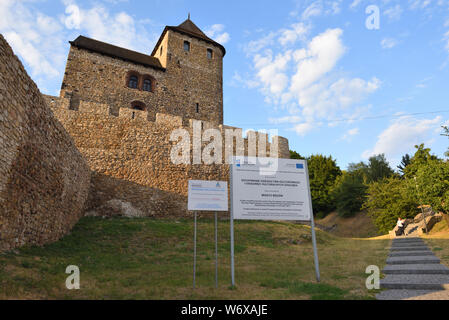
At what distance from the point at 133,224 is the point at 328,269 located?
28.1ft

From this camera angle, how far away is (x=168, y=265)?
7371 mm

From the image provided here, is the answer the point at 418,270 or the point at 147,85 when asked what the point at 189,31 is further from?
the point at 418,270

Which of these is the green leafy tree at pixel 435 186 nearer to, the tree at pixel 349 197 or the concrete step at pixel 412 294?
the concrete step at pixel 412 294

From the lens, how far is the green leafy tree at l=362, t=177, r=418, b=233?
23.8 m

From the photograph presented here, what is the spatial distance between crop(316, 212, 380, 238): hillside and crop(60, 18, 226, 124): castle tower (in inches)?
715

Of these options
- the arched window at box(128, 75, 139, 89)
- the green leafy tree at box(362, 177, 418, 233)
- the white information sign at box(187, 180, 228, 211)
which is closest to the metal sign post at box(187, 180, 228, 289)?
the white information sign at box(187, 180, 228, 211)

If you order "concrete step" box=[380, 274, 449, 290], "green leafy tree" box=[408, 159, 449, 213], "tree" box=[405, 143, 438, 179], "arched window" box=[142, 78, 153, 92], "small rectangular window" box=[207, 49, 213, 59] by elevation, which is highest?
"small rectangular window" box=[207, 49, 213, 59]

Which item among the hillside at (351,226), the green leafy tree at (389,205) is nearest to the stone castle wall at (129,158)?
the hillside at (351,226)

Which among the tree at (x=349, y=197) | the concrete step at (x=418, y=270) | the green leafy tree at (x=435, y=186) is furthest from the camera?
the tree at (x=349, y=197)

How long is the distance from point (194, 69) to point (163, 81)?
364 cm

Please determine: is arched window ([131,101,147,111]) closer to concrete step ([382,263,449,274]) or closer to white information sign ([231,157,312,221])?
white information sign ([231,157,312,221])

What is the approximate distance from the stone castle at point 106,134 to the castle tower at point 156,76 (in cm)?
9

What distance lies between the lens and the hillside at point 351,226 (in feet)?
91.7
